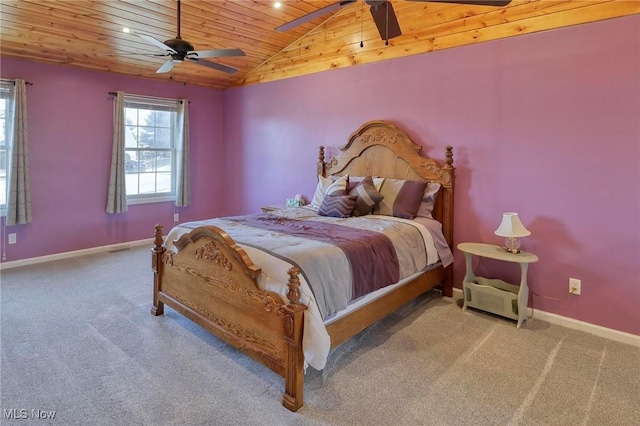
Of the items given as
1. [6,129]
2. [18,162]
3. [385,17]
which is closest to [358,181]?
[385,17]

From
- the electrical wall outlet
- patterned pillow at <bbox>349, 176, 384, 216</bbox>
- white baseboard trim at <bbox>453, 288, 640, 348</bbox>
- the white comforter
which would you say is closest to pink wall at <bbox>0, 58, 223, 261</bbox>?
the white comforter

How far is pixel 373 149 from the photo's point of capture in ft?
13.6

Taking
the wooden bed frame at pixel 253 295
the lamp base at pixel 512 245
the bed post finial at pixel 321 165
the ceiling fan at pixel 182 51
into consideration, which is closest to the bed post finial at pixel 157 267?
the wooden bed frame at pixel 253 295

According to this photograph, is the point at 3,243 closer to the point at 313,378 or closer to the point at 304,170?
the point at 304,170

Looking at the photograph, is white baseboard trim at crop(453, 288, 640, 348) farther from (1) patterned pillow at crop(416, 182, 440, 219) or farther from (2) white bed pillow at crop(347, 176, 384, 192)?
(2) white bed pillow at crop(347, 176, 384, 192)

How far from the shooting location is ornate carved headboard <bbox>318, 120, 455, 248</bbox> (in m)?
3.61

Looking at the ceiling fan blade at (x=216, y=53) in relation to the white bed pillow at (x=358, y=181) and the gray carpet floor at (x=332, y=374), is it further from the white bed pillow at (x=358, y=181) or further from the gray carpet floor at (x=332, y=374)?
the gray carpet floor at (x=332, y=374)

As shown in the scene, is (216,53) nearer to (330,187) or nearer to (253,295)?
(330,187)

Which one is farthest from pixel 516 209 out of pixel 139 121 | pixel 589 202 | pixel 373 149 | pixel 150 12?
pixel 139 121

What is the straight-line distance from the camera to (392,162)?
13.1 ft

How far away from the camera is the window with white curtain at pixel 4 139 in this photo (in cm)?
415

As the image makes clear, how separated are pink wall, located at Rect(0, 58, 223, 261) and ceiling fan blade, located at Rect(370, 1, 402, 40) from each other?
13.0 feet

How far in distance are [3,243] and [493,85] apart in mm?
5608

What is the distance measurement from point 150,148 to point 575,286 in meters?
5.56
